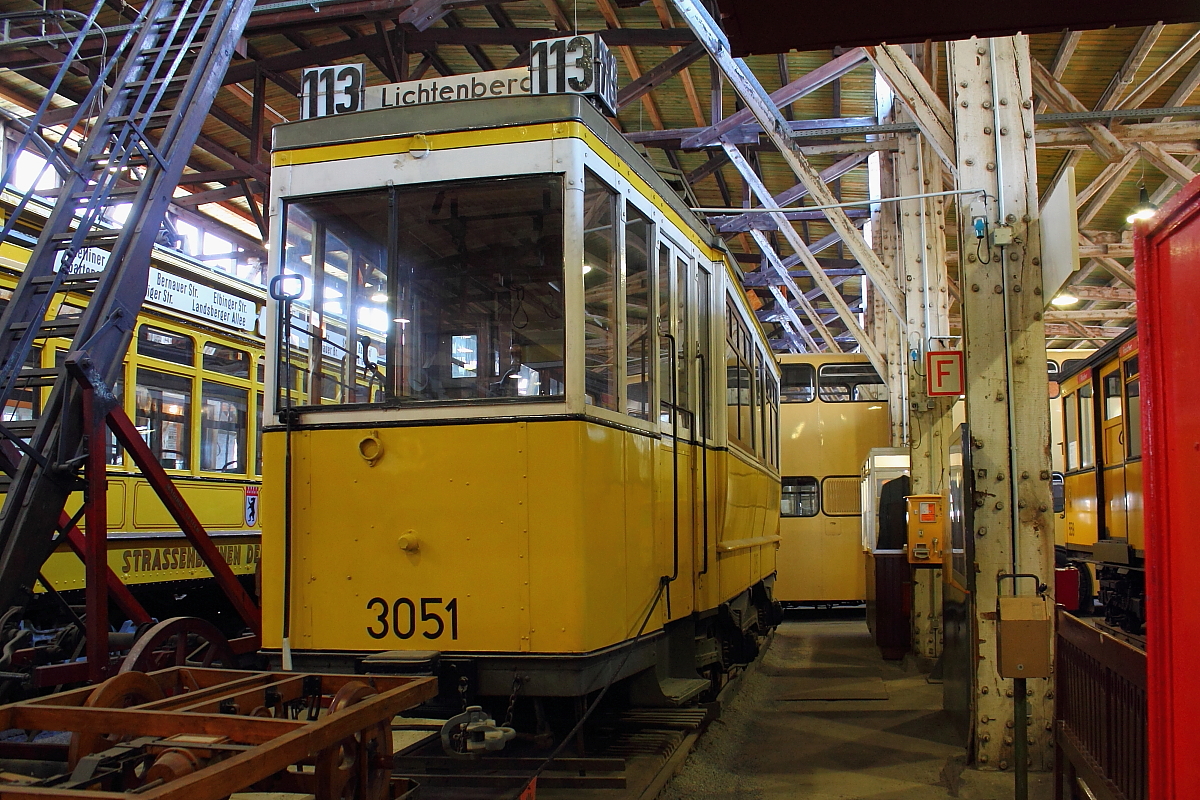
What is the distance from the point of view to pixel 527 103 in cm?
450

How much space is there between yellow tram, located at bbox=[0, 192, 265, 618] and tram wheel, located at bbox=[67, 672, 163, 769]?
4.21m

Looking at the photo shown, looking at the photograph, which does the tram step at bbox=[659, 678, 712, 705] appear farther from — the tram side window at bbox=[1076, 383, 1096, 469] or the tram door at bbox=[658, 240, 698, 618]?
the tram side window at bbox=[1076, 383, 1096, 469]

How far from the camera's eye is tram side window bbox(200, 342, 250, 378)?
8750mm

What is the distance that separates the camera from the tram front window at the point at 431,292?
454 cm

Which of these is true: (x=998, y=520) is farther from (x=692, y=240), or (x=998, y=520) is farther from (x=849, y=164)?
(x=849, y=164)

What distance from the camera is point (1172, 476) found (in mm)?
2203

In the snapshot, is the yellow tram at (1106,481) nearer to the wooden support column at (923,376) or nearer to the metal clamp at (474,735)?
the wooden support column at (923,376)

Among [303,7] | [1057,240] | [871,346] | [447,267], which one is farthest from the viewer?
[871,346]

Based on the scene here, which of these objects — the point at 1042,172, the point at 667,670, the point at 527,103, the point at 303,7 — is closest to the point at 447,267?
the point at 527,103

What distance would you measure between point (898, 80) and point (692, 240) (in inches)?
101

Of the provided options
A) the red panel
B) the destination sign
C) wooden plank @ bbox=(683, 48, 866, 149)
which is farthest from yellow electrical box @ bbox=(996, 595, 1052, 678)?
wooden plank @ bbox=(683, 48, 866, 149)

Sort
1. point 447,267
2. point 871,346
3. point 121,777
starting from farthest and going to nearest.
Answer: point 871,346 < point 447,267 < point 121,777

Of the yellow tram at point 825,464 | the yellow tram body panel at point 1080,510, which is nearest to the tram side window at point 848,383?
the yellow tram at point 825,464

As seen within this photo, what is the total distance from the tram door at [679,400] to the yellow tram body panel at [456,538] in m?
0.84
